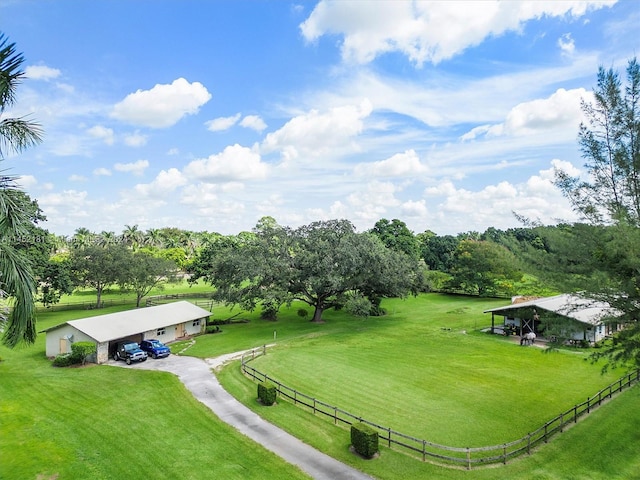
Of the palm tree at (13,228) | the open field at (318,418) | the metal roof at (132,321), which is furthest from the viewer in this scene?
the metal roof at (132,321)

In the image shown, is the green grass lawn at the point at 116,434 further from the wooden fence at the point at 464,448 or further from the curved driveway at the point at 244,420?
the wooden fence at the point at 464,448

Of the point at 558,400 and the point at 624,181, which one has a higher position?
the point at 624,181

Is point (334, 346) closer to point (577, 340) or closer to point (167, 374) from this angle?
point (167, 374)

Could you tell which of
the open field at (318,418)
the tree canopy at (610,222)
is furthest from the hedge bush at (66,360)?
the tree canopy at (610,222)

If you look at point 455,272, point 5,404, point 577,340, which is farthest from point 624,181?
point 455,272

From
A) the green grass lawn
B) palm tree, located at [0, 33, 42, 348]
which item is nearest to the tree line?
palm tree, located at [0, 33, 42, 348]

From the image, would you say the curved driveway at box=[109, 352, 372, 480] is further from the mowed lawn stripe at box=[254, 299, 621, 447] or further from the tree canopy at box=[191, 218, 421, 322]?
the tree canopy at box=[191, 218, 421, 322]

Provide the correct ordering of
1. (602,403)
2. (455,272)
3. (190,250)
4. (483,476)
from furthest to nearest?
(190,250) < (455,272) < (602,403) < (483,476)
